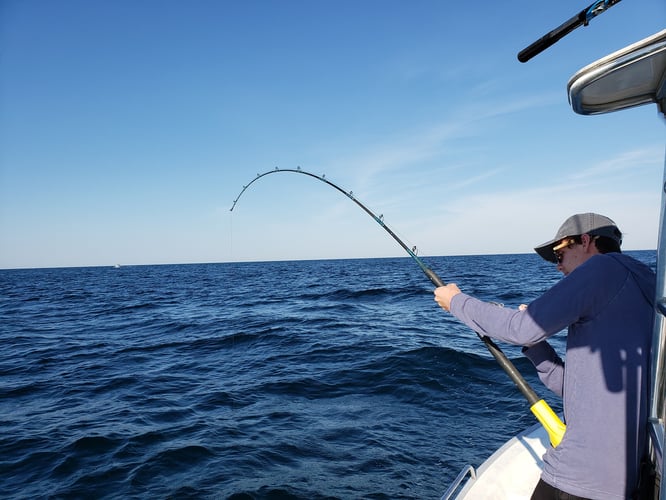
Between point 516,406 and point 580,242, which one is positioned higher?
point 580,242

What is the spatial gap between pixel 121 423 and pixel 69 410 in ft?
4.57

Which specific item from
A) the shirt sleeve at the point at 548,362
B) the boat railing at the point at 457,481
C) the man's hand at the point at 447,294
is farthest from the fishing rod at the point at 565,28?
the boat railing at the point at 457,481

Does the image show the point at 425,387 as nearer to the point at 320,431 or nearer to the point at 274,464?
the point at 320,431

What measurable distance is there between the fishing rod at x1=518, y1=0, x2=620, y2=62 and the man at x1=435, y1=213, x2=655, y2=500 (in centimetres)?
92

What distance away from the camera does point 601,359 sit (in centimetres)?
170

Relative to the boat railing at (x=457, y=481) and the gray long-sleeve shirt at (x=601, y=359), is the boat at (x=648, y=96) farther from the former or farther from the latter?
the boat railing at (x=457, y=481)

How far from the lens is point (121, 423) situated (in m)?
6.19

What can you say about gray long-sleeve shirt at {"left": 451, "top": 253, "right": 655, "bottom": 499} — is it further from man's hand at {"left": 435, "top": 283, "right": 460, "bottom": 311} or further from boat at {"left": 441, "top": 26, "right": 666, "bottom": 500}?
man's hand at {"left": 435, "top": 283, "right": 460, "bottom": 311}

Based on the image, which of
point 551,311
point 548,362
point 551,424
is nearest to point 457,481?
point 551,424

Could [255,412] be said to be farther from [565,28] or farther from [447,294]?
[565,28]

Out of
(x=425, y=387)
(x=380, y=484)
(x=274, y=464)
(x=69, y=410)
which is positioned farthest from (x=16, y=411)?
(x=425, y=387)

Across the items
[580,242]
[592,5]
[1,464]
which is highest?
[592,5]

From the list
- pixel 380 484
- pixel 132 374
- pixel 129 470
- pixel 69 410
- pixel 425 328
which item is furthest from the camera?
pixel 425 328

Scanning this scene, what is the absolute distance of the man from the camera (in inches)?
64.4
